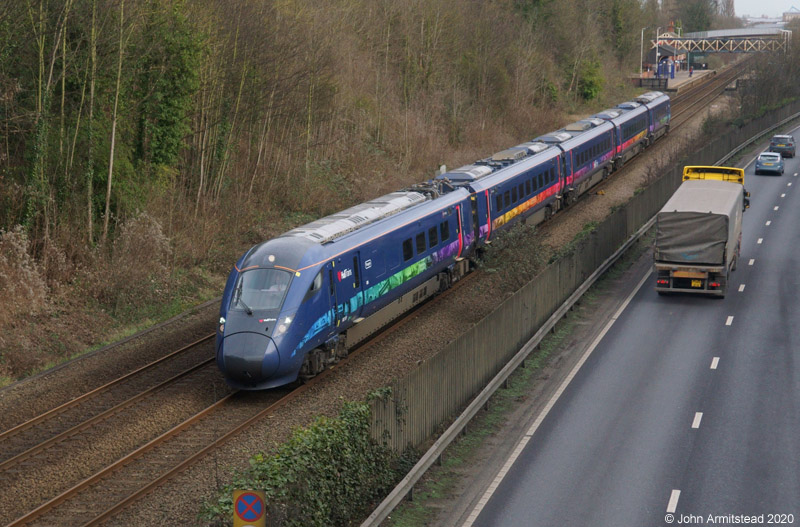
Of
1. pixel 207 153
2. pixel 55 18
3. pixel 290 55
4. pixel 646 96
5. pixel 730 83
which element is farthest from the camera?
pixel 730 83

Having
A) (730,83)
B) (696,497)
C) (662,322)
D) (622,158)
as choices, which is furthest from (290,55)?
(730,83)

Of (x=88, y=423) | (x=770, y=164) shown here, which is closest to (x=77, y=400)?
(x=88, y=423)

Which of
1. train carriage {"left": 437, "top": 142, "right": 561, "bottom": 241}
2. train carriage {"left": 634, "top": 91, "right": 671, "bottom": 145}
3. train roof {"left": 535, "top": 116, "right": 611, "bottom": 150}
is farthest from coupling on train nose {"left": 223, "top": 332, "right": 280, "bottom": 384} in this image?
train carriage {"left": 634, "top": 91, "right": 671, "bottom": 145}

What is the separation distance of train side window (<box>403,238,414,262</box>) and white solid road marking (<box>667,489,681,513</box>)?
11.2 meters

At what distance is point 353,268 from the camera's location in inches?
880

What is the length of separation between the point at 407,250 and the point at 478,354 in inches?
230

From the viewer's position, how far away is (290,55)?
38.0 meters

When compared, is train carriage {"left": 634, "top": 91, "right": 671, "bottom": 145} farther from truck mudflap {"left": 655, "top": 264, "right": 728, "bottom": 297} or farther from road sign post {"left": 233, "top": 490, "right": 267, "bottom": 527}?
road sign post {"left": 233, "top": 490, "right": 267, "bottom": 527}

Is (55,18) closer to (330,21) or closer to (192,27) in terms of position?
(192,27)

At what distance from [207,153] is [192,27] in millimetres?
5551

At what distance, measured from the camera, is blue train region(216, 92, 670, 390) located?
65.4ft

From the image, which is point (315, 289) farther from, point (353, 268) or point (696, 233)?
point (696, 233)

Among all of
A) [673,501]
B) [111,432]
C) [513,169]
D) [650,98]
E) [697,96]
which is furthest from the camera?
[697,96]

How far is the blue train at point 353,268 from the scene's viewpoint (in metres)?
19.9
